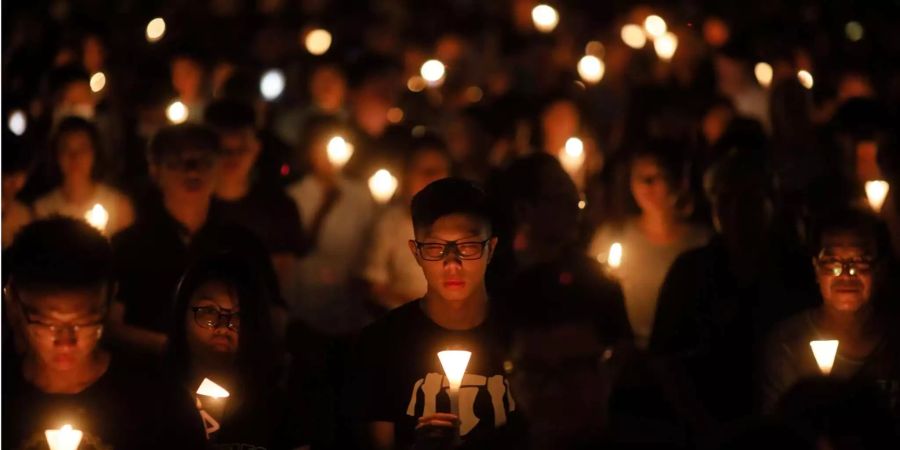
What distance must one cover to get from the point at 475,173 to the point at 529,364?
591 cm

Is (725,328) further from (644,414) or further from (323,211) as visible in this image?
(323,211)

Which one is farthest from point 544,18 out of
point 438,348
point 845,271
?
point 438,348

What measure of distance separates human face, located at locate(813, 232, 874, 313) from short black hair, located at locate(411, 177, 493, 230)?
1177 mm

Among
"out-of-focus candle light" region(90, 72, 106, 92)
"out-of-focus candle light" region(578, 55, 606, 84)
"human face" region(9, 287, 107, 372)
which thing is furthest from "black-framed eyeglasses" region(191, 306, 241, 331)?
"out-of-focus candle light" region(578, 55, 606, 84)

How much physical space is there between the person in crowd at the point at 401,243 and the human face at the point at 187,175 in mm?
903

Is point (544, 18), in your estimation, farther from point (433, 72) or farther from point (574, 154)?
point (574, 154)

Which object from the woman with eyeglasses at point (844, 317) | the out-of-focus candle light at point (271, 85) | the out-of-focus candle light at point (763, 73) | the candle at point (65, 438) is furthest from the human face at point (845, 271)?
the out-of-focus candle light at point (271, 85)

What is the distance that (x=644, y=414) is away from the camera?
5633 millimetres

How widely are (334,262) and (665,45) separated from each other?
6.03 metres

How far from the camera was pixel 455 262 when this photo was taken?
16.9 ft

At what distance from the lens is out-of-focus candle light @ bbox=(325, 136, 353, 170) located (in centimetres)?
828

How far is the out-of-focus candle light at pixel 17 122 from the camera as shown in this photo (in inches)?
391

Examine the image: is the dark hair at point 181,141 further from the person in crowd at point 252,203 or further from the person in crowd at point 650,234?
the person in crowd at point 650,234

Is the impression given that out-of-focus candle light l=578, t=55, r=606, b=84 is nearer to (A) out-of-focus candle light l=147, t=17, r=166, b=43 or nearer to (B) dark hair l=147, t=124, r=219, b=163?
(A) out-of-focus candle light l=147, t=17, r=166, b=43
